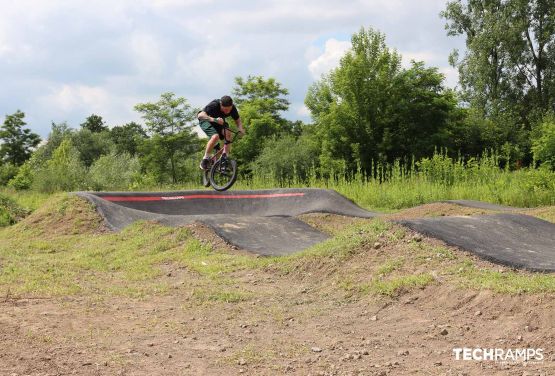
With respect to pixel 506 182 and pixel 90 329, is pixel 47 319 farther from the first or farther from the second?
pixel 506 182

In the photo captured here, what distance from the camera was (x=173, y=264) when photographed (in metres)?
9.80

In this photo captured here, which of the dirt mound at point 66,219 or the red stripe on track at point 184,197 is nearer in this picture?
the dirt mound at point 66,219

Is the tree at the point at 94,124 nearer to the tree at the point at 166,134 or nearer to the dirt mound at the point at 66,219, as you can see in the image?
the tree at the point at 166,134

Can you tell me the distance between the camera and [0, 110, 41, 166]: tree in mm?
42969

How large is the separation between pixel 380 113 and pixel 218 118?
62.7 feet

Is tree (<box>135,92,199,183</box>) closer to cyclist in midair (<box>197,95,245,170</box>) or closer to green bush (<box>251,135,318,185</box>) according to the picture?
green bush (<box>251,135,318,185</box>)

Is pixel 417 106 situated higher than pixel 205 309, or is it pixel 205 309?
pixel 417 106

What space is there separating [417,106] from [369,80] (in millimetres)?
2509

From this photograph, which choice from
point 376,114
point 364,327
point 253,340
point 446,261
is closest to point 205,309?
point 253,340

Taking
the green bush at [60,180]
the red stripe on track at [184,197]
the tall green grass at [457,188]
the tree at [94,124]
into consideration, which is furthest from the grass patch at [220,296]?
the tree at [94,124]

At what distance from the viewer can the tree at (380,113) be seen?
28312mm

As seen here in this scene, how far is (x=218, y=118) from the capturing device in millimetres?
10891

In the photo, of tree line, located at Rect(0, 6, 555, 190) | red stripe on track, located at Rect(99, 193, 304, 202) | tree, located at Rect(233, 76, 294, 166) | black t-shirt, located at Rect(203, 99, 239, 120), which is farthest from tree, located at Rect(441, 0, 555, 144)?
black t-shirt, located at Rect(203, 99, 239, 120)

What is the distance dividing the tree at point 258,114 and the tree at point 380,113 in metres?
3.56
